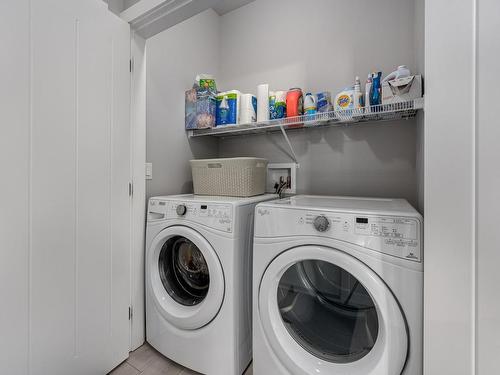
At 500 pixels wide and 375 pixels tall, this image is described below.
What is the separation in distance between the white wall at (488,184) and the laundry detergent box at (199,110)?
1578 millimetres

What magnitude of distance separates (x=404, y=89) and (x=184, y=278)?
67.1 inches

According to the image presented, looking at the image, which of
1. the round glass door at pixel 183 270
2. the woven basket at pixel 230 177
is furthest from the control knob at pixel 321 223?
the round glass door at pixel 183 270

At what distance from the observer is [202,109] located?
193 cm

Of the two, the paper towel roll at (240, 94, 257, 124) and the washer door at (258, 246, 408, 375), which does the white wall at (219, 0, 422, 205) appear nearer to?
the paper towel roll at (240, 94, 257, 124)

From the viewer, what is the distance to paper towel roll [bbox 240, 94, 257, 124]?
6.19 feet

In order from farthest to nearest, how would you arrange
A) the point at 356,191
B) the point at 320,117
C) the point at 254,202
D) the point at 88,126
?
the point at 356,191 < the point at 320,117 < the point at 254,202 < the point at 88,126

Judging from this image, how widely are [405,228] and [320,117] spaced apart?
98 centimetres

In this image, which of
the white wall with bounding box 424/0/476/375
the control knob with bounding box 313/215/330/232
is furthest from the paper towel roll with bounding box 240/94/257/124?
the white wall with bounding box 424/0/476/375

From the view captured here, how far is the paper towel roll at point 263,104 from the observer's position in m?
1.87

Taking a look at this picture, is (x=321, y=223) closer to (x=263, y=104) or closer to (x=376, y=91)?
(x=376, y=91)

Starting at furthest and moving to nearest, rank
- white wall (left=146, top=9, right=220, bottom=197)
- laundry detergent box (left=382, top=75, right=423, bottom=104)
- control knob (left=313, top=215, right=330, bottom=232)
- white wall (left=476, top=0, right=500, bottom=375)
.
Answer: white wall (left=146, top=9, right=220, bottom=197) < laundry detergent box (left=382, top=75, right=423, bottom=104) < control knob (left=313, top=215, right=330, bottom=232) < white wall (left=476, top=0, right=500, bottom=375)

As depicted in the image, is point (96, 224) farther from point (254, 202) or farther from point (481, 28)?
point (481, 28)

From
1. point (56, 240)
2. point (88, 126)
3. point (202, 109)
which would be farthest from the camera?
point (202, 109)

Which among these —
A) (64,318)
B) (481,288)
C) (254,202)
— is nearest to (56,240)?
(64,318)
